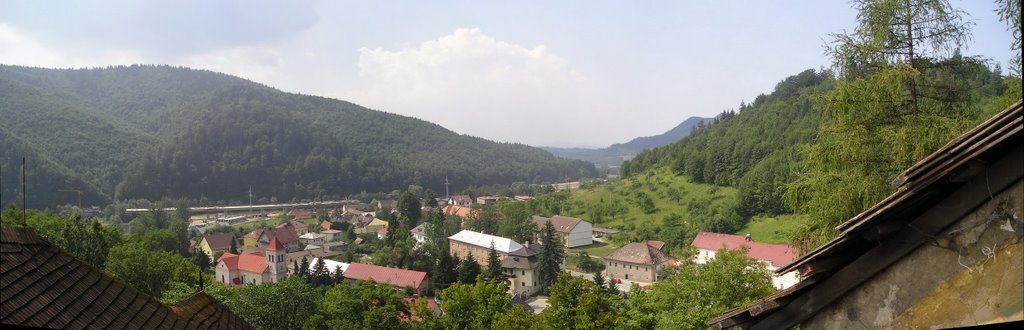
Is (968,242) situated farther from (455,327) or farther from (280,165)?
(280,165)

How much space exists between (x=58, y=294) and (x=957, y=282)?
4.93m

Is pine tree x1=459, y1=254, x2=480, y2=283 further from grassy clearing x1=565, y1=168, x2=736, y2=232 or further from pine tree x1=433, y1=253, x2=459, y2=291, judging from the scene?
grassy clearing x1=565, y1=168, x2=736, y2=232

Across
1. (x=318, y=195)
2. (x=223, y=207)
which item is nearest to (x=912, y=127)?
(x=223, y=207)

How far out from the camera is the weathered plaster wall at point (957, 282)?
2.49 m

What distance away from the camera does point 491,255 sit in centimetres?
5138

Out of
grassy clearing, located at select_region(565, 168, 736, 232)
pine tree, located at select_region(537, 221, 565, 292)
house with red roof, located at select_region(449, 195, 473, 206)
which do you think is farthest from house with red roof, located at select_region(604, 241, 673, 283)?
house with red roof, located at select_region(449, 195, 473, 206)

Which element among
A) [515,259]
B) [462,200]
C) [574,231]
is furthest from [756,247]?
[462,200]

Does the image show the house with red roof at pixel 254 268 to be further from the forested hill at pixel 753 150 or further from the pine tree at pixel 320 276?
the forested hill at pixel 753 150

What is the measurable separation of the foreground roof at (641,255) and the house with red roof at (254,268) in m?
32.7

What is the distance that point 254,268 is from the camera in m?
53.1

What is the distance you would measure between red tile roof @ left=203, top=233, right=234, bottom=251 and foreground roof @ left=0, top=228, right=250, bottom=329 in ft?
227

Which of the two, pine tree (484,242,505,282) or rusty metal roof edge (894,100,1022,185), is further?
pine tree (484,242,505,282)

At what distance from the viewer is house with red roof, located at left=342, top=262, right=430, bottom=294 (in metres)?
45.8

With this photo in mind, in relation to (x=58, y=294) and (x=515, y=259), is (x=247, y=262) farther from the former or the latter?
(x=58, y=294)
